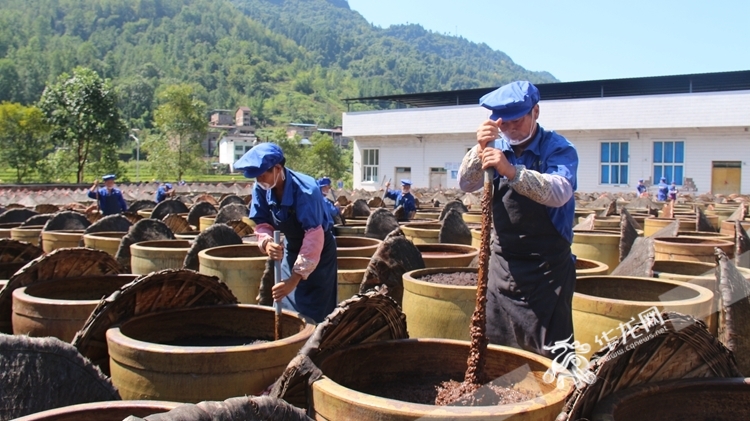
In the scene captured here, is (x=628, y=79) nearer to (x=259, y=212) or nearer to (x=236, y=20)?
(x=259, y=212)

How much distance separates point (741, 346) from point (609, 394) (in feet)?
5.65

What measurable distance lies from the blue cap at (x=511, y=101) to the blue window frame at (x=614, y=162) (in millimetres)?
29526

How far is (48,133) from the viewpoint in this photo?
36031 millimetres

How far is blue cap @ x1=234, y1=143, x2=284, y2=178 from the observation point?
3646 mm

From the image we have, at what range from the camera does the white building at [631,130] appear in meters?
28.0

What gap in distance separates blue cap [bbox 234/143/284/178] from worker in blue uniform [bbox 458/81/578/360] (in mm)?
1132

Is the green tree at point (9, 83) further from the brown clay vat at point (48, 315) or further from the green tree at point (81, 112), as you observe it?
the brown clay vat at point (48, 315)

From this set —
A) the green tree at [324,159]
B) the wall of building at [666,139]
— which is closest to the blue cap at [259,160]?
the wall of building at [666,139]

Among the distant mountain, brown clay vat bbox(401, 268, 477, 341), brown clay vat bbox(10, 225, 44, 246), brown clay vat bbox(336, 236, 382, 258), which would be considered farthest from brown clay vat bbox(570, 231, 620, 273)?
the distant mountain

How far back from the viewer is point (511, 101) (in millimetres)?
2865

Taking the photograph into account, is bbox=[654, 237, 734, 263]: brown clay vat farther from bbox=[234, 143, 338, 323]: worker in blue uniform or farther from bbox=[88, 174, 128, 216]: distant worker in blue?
bbox=[88, 174, 128, 216]: distant worker in blue

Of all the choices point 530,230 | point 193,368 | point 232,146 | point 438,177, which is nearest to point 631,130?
point 438,177

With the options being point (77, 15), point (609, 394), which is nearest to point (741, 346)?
point (609, 394)

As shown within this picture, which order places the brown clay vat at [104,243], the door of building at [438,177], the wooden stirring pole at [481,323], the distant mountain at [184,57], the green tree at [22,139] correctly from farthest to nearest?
1. the distant mountain at [184,57]
2. the door of building at [438,177]
3. the green tree at [22,139]
4. the brown clay vat at [104,243]
5. the wooden stirring pole at [481,323]
